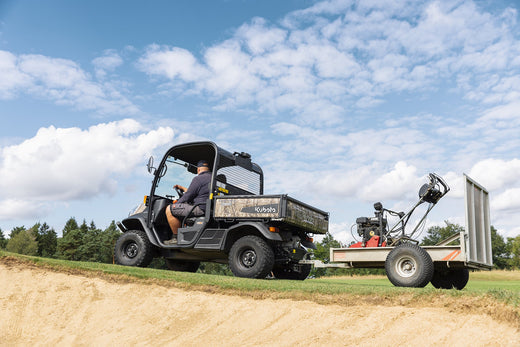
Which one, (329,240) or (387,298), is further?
(329,240)

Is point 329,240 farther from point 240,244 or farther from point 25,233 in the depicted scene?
point 25,233

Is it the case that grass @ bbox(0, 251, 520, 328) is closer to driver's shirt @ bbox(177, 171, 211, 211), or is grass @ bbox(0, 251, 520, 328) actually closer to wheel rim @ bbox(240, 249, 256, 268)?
wheel rim @ bbox(240, 249, 256, 268)

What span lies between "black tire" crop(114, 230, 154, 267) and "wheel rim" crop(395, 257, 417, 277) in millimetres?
5612

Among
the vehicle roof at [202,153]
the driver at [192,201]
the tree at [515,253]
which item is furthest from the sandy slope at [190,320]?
the tree at [515,253]

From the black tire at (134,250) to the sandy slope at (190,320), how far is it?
4.93ft

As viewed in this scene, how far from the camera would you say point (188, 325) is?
7.00 metres

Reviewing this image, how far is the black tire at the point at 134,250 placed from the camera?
10.4 meters

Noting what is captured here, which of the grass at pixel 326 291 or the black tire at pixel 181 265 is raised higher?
the black tire at pixel 181 265

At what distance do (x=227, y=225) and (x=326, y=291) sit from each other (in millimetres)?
3446

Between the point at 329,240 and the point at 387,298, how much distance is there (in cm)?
4022

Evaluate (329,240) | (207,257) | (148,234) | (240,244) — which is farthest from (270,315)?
(329,240)

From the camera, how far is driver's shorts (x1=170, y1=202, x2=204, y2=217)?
390 inches

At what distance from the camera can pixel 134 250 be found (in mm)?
10672

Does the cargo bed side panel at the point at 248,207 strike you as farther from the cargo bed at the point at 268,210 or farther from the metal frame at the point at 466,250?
the metal frame at the point at 466,250
